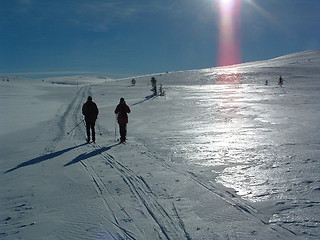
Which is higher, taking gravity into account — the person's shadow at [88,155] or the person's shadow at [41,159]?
the person's shadow at [41,159]

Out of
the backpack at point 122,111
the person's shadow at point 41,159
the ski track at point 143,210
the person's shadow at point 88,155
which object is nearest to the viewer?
the ski track at point 143,210

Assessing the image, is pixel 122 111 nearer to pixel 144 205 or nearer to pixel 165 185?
pixel 165 185

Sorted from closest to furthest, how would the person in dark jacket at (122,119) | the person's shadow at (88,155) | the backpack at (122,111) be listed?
the person's shadow at (88,155)
the person in dark jacket at (122,119)
the backpack at (122,111)

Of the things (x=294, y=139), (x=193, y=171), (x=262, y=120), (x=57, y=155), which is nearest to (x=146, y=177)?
(x=193, y=171)

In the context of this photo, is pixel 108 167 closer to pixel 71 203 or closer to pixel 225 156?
pixel 71 203

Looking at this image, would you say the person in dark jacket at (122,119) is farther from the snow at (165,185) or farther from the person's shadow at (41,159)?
the person's shadow at (41,159)

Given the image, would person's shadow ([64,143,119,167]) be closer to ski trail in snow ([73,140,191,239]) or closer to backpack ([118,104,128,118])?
ski trail in snow ([73,140,191,239])

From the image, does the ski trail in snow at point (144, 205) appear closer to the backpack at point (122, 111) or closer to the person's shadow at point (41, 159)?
the person's shadow at point (41, 159)

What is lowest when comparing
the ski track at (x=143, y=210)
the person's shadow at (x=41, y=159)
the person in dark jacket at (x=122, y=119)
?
the ski track at (x=143, y=210)

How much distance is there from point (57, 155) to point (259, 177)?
536 centimetres

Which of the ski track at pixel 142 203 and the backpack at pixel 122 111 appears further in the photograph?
the backpack at pixel 122 111

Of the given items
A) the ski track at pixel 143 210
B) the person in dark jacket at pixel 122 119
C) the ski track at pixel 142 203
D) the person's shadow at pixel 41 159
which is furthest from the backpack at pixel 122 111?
the ski track at pixel 143 210

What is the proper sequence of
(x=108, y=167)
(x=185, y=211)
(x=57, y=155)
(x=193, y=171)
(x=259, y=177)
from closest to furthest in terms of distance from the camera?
(x=185, y=211)
(x=259, y=177)
(x=193, y=171)
(x=108, y=167)
(x=57, y=155)

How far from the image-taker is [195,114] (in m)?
16.1
